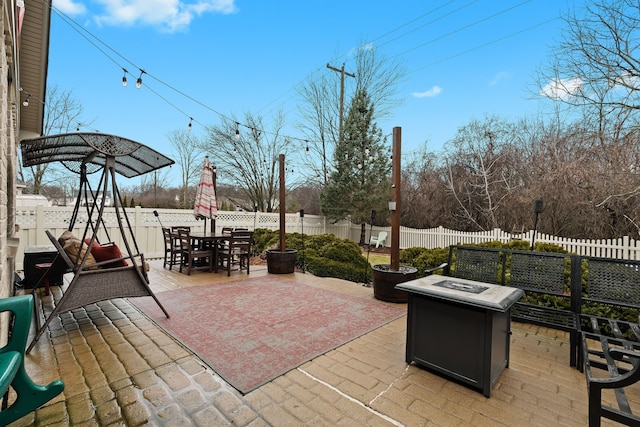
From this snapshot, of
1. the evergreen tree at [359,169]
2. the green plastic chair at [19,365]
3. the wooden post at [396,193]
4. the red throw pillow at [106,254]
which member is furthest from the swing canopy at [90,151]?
the evergreen tree at [359,169]

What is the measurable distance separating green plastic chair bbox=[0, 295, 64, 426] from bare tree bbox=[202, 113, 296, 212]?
14.0 m

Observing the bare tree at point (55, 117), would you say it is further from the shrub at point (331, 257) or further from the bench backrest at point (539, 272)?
the bench backrest at point (539, 272)

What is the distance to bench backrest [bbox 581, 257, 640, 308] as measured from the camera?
8.22 feet

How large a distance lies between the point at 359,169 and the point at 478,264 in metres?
10.5

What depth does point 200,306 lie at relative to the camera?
3.89 meters

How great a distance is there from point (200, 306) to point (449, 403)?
10.2 ft

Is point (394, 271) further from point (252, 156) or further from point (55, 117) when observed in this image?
point (55, 117)

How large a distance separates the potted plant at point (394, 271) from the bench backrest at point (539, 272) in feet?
4.50

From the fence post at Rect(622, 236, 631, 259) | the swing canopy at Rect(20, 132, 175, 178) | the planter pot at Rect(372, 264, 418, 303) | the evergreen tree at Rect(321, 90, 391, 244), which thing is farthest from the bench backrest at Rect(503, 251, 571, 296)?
the evergreen tree at Rect(321, 90, 391, 244)

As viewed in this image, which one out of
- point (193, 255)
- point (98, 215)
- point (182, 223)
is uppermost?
point (98, 215)

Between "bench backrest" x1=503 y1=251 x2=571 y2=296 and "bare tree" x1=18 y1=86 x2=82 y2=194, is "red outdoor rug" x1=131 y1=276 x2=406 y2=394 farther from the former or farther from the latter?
"bare tree" x1=18 y1=86 x2=82 y2=194

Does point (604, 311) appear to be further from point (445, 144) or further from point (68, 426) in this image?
point (445, 144)

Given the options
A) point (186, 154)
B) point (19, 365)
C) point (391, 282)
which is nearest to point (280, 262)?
point (391, 282)

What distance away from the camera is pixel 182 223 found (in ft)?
29.2
